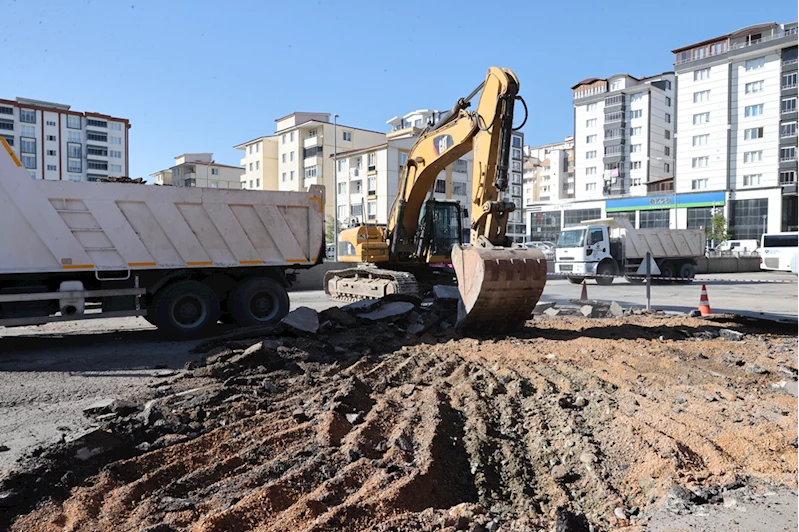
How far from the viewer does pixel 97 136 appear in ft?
265

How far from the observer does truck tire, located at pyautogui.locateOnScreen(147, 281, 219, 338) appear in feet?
31.3

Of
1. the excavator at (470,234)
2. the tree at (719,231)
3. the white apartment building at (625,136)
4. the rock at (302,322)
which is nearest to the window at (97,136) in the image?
the white apartment building at (625,136)

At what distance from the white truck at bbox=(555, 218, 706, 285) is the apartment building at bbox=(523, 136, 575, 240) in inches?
1685

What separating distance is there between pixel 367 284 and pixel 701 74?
61.1m

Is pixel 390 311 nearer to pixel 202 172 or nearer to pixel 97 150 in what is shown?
pixel 97 150

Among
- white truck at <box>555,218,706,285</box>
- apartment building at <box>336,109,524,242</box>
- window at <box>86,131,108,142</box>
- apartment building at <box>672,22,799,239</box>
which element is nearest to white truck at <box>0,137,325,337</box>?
white truck at <box>555,218,706,285</box>

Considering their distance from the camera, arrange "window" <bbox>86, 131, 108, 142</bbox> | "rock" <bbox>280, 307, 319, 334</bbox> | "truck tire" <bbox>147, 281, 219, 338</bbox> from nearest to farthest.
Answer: "rock" <bbox>280, 307, 319, 334</bbox>, "truck tire" <bbox>147, 281, 219, 338</bbox>, "window" <bbox>86, 131, 108, 142</bbox>

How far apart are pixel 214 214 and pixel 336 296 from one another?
553 cm

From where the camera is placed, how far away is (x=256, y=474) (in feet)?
12.8

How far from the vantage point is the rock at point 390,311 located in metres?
9.86

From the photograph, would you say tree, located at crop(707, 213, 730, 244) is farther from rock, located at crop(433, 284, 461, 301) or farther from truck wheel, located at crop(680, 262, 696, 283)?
rock, located at crop(433, 284, 461, 301)

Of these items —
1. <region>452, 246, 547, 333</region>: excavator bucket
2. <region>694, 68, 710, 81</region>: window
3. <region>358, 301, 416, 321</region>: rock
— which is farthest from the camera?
<region>694, 68, 710, 81</region>: window

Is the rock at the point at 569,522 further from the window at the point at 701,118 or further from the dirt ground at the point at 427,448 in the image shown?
the window at the point at 701,118

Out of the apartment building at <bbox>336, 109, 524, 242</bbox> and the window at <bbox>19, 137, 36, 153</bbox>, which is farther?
the window at <bbox>19, 137, 36, 153</bbox>
